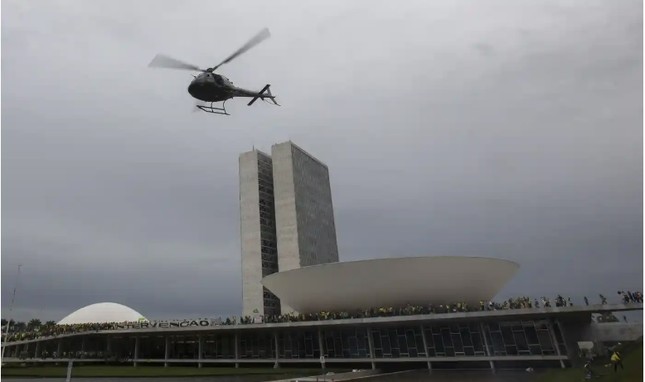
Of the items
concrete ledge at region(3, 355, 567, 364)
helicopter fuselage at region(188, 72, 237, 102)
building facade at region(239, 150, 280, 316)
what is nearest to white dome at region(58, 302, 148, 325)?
building facade at region(239, 150, 280, 316)

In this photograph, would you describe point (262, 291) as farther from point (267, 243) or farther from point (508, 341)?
point (508, 341)

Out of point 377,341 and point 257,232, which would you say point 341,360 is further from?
point 257,232

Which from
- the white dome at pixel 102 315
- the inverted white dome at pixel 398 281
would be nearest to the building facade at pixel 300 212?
the inverted white dome at pixel 398 281

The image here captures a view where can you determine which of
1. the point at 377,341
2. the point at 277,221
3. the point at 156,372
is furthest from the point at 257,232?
the point at 156,372

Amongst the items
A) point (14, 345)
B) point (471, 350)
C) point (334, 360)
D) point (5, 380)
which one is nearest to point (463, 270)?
point (471, 350)

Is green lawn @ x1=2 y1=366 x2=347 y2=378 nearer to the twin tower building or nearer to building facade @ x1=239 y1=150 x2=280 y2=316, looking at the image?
the twin tower building
